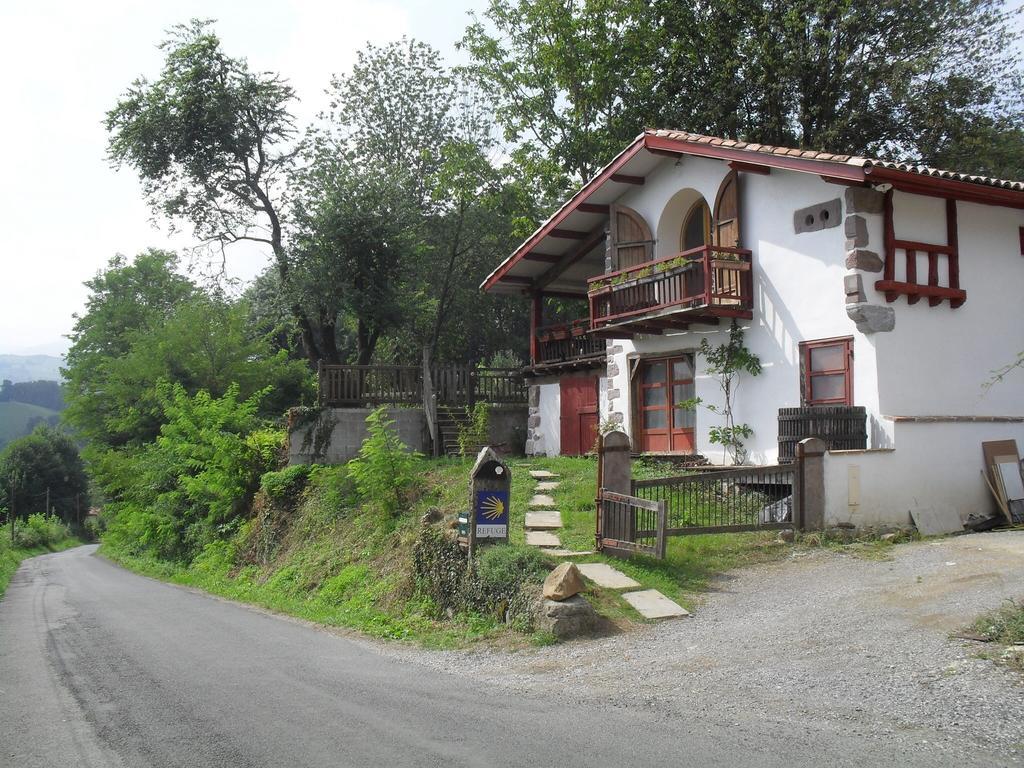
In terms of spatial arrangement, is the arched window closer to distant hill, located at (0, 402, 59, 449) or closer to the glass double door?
the glass double door

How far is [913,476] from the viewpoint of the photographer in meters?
14.3

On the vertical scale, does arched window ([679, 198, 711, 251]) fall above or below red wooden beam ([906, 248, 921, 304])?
above

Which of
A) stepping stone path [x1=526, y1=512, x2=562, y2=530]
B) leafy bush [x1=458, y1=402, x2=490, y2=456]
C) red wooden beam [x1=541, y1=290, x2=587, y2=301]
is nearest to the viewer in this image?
stepping stone path [x1=526, y1=512, x2=562, y2=530]

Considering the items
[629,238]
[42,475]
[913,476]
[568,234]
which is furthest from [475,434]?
[42,475]

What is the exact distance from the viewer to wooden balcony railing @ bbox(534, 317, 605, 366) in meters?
22.8

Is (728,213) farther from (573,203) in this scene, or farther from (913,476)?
(913,476)

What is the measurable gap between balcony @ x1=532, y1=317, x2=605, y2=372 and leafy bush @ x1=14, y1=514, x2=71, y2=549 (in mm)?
45263

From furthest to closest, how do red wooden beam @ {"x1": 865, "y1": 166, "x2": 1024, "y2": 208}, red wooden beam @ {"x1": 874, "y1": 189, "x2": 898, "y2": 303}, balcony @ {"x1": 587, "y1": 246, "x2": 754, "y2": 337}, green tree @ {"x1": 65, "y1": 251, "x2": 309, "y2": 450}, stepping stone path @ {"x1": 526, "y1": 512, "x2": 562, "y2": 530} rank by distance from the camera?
green tree @ {"x1": 65, "y1": 251, "x2": 309, "y2": 450} < balcony @ {"x1": 587, "y1": 246, "x2": 754, "y2": 337} < red wooden beam @ {"x1": 874, "y1": 189, "x2": 898, "y2": 303} < red wooden beam @ {"x1": 865, "y1": 166, "x2": 1024, "y2": 208} < stepping stone path @ {"x1": 526, "y1": 512, "x2": 562, "y2": 530}

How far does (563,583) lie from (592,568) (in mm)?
1450

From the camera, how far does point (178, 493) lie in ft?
78.5

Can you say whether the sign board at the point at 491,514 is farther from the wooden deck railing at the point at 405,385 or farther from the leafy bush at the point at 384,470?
the wooden deck railing at the point at 405,385

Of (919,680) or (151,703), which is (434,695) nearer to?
(151,703)

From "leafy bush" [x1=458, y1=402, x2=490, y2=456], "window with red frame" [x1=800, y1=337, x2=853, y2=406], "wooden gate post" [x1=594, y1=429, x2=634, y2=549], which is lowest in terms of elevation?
"wooden gate post" [x1=594, y1=429, x2=634, y2=549]

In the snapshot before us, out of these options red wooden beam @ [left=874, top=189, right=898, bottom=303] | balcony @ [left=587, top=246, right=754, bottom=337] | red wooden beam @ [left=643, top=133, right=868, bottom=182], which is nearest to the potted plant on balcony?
balcony @ [left=587, top=246, right=754, bottom=337]
